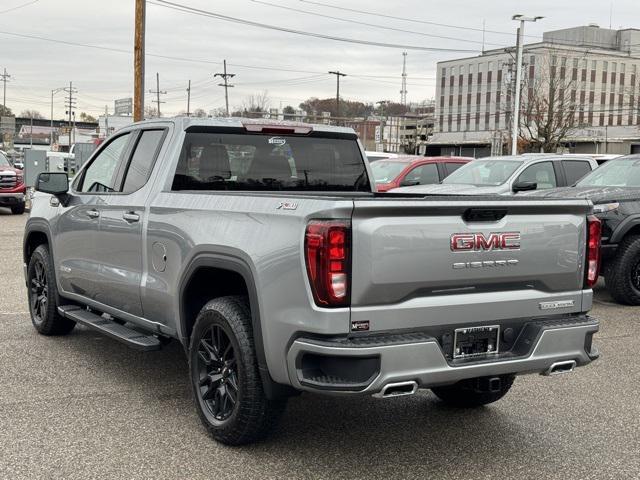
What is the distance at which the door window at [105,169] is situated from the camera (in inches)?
237

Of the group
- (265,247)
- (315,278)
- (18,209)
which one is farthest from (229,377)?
(18,209)

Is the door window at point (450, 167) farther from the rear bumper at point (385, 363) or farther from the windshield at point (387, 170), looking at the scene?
the rear bumper at point (385, 363)

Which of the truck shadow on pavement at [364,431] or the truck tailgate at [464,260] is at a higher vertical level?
the truck tailgate at [464,260]

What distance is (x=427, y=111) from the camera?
15275 cm

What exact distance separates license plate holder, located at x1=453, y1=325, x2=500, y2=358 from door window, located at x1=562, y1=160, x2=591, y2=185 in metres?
9.42

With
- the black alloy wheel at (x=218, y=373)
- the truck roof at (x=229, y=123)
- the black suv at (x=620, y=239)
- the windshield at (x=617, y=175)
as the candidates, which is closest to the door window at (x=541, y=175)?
the windshield at (x=617, y=175)

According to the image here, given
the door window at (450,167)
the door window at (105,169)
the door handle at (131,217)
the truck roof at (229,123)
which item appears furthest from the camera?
the door window at (450,167)

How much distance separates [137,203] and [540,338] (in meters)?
2.79

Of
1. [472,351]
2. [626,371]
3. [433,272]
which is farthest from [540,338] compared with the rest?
[626,371]

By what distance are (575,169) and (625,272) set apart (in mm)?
4347

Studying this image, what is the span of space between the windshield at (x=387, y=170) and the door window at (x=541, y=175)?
3293mm

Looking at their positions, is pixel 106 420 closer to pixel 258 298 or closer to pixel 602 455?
pixel 258 298

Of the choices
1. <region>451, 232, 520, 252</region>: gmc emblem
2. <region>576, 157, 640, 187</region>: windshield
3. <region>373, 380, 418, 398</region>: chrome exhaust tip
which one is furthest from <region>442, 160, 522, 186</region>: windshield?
<region>373, 380, 418, 398</region>: chrome exhaust tip

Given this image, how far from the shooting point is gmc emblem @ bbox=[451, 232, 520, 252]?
3891mm
